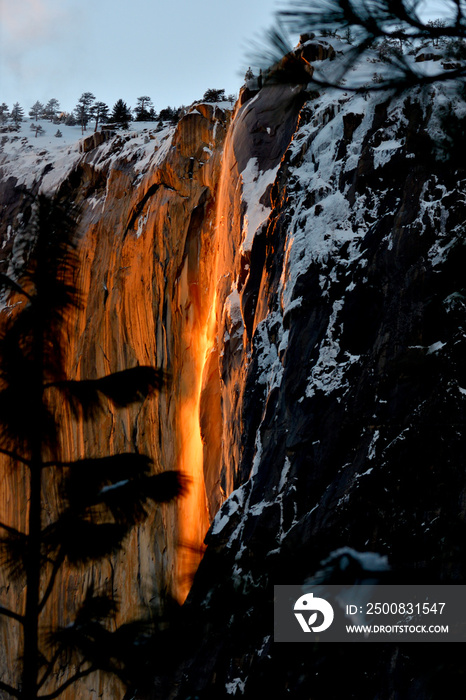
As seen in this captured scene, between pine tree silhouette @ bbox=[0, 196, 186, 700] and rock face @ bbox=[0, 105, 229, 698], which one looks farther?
rock face @ bbox=[0, 105, 229, 698]

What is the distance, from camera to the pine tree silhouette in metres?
4.84

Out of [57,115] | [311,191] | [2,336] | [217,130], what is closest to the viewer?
[2,336]

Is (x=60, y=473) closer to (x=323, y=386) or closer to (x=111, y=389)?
(x=111, y=389)

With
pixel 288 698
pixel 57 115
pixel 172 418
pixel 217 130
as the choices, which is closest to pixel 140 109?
pixel 57 115

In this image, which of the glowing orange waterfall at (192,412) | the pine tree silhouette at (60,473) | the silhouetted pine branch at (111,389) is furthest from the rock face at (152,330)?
the silhouetted pine branch at (111,389)

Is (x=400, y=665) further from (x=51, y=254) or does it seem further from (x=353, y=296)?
(x=51, y=254)

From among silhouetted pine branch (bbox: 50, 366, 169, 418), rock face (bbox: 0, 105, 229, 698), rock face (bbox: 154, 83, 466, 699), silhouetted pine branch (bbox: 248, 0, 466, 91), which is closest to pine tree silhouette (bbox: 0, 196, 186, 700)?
silhouetted pine branch (bbox: 50, 366, 169, 418)

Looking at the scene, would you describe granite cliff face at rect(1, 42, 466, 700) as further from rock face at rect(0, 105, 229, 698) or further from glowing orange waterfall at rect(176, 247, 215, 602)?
rock face at rect(0, 105, 229, 698)

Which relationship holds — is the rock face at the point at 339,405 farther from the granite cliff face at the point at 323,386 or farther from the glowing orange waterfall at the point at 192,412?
the glowing orange waterfall at the point at 192,412

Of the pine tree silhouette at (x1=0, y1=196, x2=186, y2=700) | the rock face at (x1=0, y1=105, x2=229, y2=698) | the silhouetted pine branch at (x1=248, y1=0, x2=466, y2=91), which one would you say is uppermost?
the rock face at (x1=0, y1=105, x2=229, y2=698)

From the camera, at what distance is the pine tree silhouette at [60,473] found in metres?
4.84

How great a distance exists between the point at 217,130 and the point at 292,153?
278 inches

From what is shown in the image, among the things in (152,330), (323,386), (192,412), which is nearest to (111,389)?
(323,386)

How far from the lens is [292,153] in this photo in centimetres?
1312
